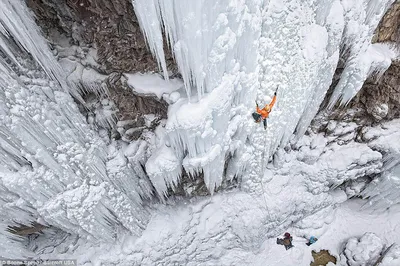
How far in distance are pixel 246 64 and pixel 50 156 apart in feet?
Result: 10.3

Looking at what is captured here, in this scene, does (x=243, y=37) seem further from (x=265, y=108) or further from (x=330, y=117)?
(x=330, y=117)

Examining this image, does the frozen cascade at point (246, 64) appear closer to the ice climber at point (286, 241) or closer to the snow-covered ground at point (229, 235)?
the snow-covered ground at point (229, 235)

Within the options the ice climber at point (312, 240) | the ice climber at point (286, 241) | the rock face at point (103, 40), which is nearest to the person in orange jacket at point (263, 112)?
the rock face at point (103, 40)

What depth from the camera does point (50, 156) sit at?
429 cm

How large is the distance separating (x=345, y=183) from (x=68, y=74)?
21.9 ft

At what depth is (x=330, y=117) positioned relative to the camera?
6082mm

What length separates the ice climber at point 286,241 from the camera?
24.9 ft

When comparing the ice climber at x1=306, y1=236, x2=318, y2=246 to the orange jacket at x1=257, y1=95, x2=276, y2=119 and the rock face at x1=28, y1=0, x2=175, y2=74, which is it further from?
the rock face at x1=28, y1=0, x2=175, y2=74

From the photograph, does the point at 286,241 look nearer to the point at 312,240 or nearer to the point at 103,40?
the point at 312,240

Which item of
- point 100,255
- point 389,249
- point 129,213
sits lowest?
point 389,249

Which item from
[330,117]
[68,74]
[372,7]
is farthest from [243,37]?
[330,117]

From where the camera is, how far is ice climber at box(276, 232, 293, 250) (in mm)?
7598

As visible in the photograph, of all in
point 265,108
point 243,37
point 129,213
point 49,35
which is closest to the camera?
point 243,37

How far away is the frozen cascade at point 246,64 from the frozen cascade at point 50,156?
77 centimetres
